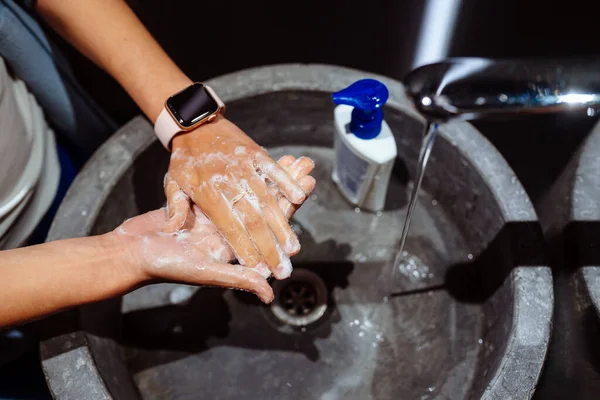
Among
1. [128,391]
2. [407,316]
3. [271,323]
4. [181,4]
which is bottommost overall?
[407,316]

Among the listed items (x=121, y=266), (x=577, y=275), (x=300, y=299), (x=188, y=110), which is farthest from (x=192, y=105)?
(x=577, y=275)

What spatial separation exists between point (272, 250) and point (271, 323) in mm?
227

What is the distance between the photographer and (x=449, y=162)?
2.77 ft

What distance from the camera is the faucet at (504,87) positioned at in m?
0.49

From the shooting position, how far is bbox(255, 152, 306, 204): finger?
0.67 m

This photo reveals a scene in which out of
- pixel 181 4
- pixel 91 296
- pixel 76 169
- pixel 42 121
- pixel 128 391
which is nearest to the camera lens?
pixel 91 296

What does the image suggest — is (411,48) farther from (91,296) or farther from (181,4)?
(91,296)

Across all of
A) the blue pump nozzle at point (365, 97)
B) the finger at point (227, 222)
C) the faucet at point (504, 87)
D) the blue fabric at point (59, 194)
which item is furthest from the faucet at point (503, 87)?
the blue fabric at point (59, 194)

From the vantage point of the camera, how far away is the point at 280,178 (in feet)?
2.22

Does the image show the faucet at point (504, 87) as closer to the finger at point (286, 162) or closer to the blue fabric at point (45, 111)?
the finger at point (286, 162)

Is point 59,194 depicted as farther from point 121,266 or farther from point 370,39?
point 370,39

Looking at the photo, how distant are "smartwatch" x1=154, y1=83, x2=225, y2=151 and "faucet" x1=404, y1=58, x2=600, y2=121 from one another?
331 mm

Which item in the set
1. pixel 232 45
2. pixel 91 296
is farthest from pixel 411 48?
pixel 91 296

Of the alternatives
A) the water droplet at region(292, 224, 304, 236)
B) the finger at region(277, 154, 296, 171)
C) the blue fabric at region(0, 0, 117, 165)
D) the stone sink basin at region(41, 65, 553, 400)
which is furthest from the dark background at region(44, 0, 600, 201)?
the finger at region(277, 154, 296, 171)
